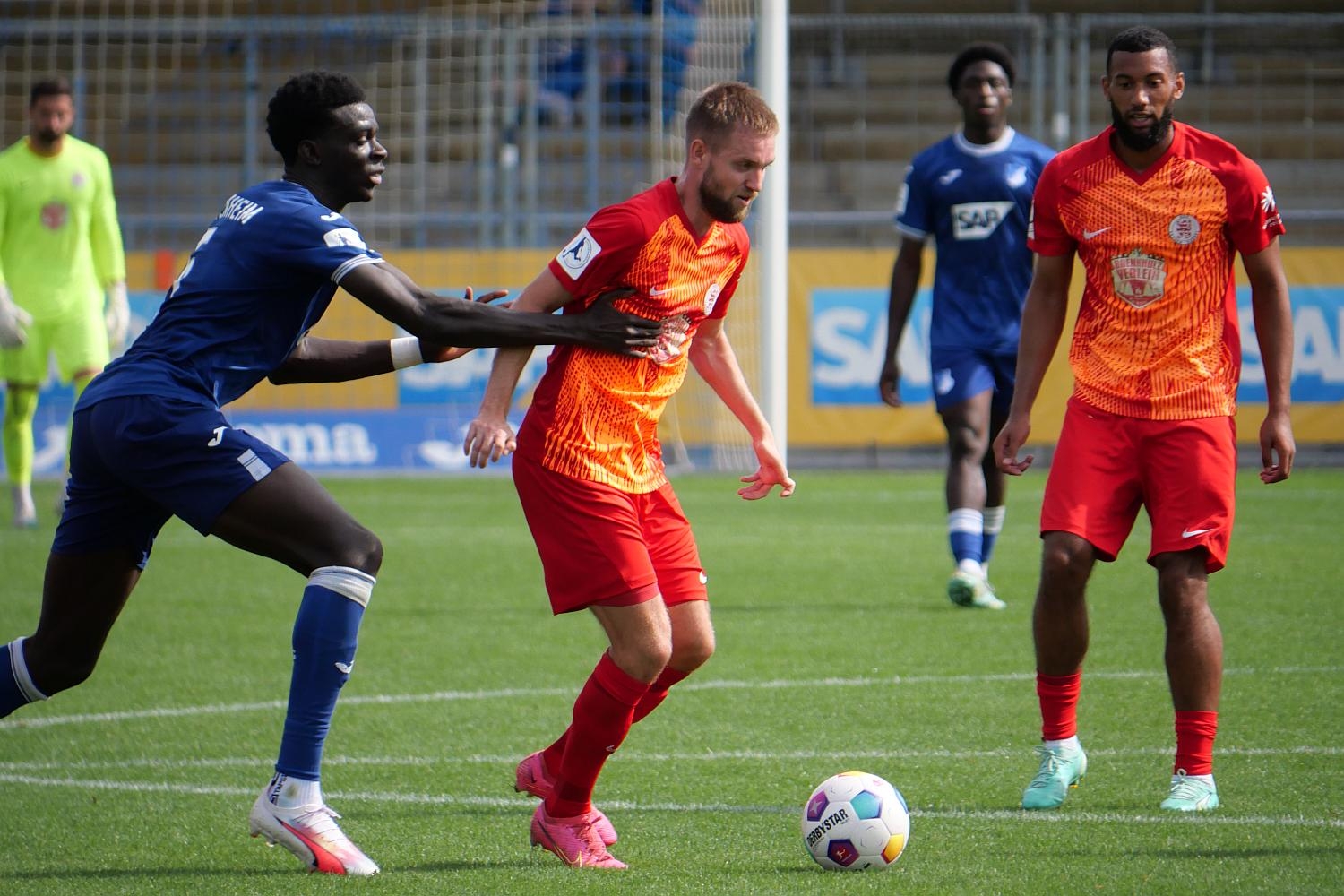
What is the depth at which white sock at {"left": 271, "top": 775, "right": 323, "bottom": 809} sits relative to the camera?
13.0ft

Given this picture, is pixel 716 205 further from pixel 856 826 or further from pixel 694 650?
pixel 856 826

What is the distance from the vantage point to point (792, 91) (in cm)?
1912

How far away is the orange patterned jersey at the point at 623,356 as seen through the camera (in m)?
4.20

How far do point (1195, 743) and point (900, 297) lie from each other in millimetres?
4443

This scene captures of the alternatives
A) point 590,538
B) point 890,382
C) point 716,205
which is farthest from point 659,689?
point 890,382

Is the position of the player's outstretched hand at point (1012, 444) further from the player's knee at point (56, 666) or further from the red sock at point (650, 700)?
the player's knee at point (56, 666)

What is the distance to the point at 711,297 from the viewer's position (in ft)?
14.6

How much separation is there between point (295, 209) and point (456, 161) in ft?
48.4

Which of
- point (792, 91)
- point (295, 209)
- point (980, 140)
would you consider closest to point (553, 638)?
point (980, 140)

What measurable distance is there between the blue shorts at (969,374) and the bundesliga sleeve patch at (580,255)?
4.30 metres

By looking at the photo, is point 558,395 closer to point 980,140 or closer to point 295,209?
point 295,209

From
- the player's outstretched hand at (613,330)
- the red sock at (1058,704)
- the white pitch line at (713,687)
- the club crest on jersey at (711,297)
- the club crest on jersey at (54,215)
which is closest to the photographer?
the player's outstretched hand at (613,330)

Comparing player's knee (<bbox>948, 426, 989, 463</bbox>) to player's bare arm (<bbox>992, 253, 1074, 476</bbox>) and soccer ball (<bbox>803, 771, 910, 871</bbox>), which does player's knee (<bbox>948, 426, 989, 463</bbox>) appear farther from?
soccer ball (<bbox>803, 771, 910, 871</bbox>)

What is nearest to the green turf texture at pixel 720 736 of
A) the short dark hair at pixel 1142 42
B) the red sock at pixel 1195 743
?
the red sock at pixel 1195 743
